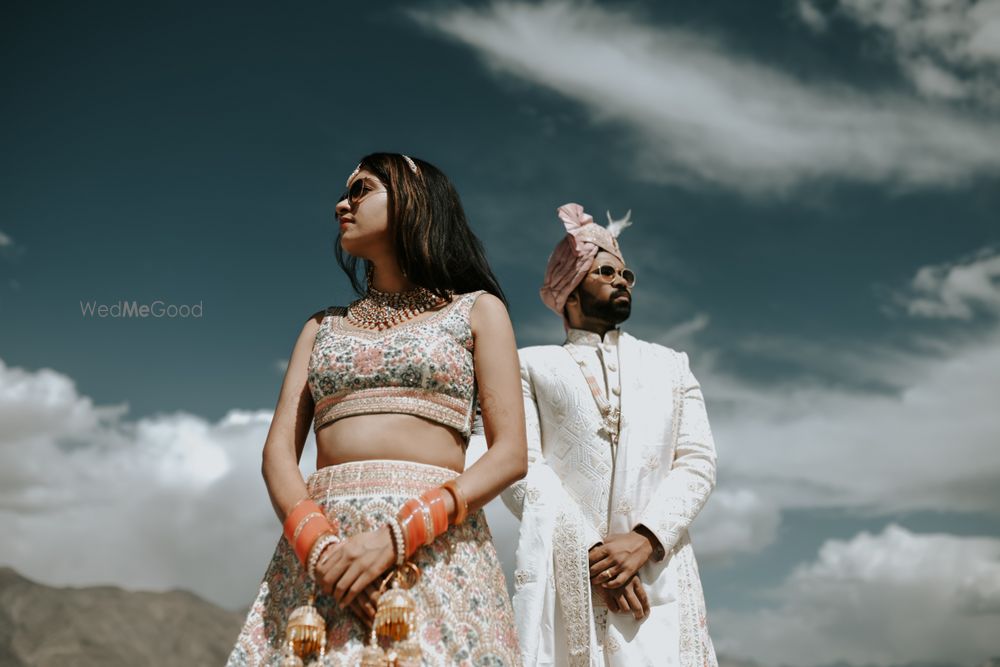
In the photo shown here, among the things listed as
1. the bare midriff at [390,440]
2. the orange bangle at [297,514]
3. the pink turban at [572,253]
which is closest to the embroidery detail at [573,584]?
the pink turban at [572,253]

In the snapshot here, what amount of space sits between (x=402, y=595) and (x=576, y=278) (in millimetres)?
3126

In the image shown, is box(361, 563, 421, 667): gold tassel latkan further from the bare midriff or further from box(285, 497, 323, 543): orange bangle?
the bare midriff

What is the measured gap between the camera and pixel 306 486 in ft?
10.2

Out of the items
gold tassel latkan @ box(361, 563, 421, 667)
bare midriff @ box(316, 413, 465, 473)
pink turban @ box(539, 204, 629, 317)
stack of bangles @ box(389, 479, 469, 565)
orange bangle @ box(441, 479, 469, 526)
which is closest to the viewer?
gold tassel latkan @ box(361, 563, 421, 667)

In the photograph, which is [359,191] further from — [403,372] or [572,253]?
[572,253]

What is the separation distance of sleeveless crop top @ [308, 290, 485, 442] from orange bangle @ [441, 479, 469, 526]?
29 cm

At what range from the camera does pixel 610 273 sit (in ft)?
18.1

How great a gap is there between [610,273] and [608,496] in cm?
138

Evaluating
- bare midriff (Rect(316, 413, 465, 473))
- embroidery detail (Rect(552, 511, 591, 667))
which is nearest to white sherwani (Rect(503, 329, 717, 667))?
embroidery detail (Rect(552, 511, 591, 667))

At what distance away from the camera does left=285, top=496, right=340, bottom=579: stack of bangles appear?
2777 mm

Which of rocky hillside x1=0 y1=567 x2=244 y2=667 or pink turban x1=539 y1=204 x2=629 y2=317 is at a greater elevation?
rocky hillside x1=0 y1=567 x2=244 y2=667

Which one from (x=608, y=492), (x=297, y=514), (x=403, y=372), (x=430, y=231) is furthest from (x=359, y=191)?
(x=608, y=492)

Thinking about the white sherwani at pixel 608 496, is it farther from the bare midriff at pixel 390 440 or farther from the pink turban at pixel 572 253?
the bare midriff at pixel 390 440

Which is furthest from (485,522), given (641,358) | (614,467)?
(641,358)
